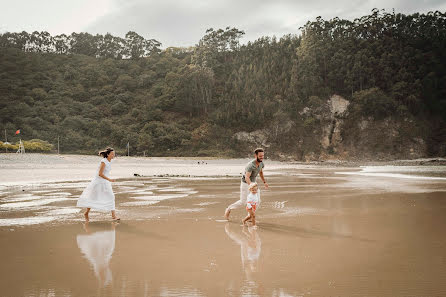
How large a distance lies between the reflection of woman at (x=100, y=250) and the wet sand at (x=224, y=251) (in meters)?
0.01

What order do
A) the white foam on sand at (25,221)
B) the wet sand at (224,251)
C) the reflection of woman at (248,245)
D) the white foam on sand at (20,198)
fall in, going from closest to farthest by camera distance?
the wet sand at (224,251), the reflection of woman at (248,245), the white foam on sand at (25,221), the white foam on sand at (20,198)

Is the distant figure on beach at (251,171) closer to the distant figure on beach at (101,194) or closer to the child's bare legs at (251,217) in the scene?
the child's bare legs at (251,217)

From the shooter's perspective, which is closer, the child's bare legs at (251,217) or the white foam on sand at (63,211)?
the child's bare legs at (251,217)

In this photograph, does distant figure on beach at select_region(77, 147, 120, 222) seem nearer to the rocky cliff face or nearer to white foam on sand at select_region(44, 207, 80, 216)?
white foam on sand at select_region(44, 207, 80, 216)

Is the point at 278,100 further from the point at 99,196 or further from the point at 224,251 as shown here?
the point at 224,251

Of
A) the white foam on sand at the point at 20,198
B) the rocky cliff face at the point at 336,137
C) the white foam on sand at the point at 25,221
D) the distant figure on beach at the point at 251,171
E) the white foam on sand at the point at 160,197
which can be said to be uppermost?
the rocky cliff face at the point at 336,137

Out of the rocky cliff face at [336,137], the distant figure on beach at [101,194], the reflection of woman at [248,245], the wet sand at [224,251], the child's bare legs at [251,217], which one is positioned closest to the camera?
the wet sand at [224,251]

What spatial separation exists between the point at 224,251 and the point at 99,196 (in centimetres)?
436

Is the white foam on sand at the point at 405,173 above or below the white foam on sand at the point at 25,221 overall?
below

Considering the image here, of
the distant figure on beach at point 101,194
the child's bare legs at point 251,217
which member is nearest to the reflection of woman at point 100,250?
the distant figure on beach at point 101,194

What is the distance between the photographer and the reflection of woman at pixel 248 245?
190 inches

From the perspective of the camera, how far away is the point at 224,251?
5.64 metres

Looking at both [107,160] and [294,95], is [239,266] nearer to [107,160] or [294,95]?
[107,160]

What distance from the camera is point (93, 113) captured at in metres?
75.8
